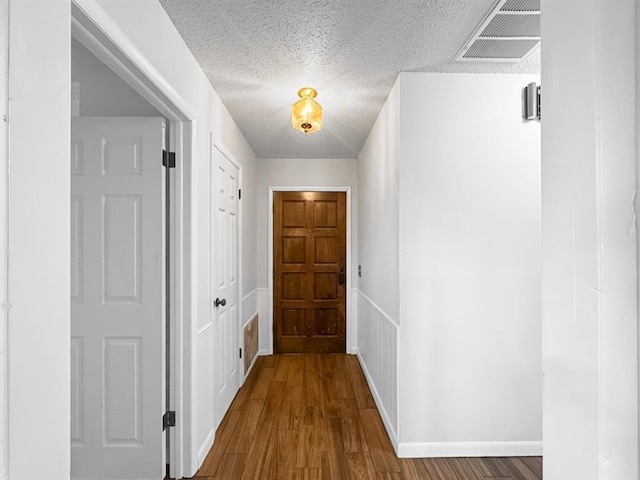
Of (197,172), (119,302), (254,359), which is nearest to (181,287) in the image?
(119,302)

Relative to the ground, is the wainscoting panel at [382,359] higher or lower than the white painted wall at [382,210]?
lower

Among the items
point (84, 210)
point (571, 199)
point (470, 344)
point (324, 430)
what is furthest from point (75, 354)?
point (571, 199)

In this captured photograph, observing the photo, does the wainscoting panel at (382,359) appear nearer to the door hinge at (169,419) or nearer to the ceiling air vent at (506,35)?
the door hinge at (169,419)

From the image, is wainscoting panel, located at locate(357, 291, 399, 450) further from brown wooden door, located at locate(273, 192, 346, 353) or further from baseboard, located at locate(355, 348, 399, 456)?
brown wooden door, located at locate(273, 192, 346, 353)

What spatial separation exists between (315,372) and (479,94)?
2995 mm

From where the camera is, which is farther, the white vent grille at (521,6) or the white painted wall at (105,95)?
the white painted wall at (105,95)

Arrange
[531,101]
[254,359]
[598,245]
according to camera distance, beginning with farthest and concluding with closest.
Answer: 1. [254,359]
2. [531,101]
3. [598,245]

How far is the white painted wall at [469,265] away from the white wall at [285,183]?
8.08ft

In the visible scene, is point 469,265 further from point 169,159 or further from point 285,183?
point 285,183

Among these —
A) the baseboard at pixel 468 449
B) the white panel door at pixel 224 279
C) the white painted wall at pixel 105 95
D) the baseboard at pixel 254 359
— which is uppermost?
the white painted wall at pixel 105 95

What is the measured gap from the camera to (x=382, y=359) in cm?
322

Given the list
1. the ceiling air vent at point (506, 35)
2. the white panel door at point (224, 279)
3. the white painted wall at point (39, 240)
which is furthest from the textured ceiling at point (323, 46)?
the white painted wall at point (39, 240)

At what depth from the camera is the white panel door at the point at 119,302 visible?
2.25 meters

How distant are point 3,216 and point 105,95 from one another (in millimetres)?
1672
